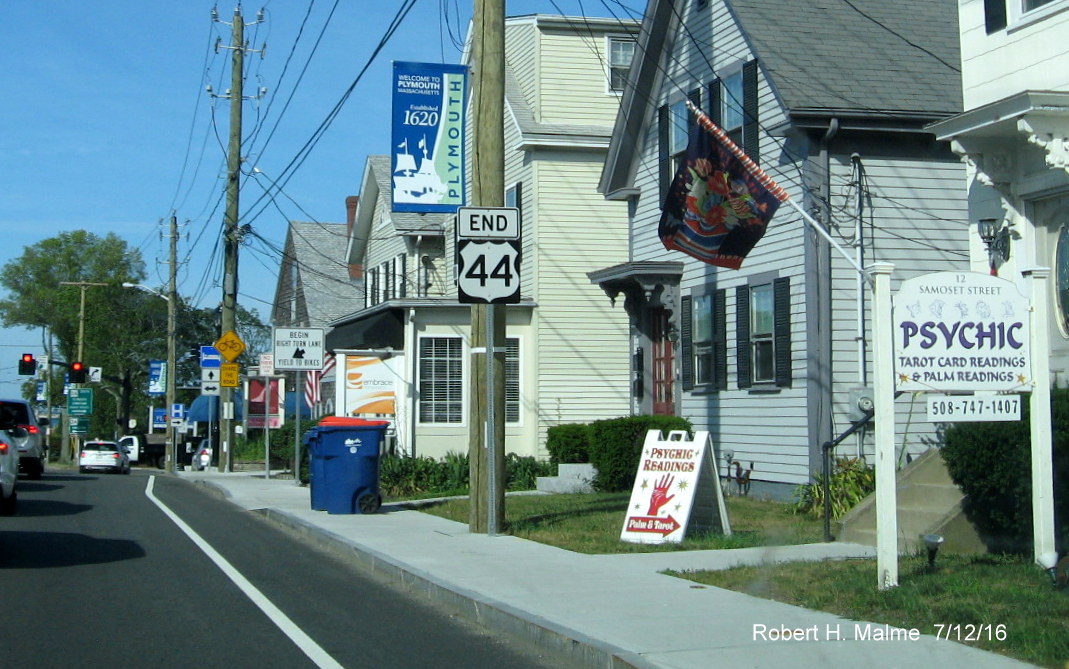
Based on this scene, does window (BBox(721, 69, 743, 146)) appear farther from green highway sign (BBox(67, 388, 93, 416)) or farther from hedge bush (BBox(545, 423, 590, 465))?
green highway sign (BBox(67, 388, 93, 416))

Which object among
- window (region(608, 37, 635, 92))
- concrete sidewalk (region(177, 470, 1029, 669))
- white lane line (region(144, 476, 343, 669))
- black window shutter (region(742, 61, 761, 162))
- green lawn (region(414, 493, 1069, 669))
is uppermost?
window (region(608, 37, 635, 92))

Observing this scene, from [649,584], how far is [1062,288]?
536 centimetres

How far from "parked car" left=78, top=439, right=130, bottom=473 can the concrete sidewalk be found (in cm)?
3750

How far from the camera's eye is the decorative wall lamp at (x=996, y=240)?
12.4 m

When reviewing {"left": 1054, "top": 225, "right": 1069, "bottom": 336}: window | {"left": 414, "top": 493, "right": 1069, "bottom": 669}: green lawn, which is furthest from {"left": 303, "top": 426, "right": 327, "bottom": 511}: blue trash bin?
{"left": 1054, "top": 225, "right": 1069, "bottom": 336}: window

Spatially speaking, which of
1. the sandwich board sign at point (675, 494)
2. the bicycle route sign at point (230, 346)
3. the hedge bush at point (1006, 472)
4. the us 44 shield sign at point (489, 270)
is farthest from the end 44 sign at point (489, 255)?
the bicycle route sign at point (230, 346)

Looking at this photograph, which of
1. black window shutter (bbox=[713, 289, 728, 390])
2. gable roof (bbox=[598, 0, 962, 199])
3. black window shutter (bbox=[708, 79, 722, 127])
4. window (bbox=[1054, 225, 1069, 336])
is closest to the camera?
window (bbox=[1054, 225, 1069, 336])

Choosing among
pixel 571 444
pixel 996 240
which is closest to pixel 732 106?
pixel 571 444

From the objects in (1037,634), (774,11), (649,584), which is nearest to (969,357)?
(1037,634)

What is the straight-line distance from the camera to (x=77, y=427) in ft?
260

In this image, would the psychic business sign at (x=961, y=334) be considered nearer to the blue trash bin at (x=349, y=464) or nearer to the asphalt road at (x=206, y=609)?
the asphalt road at (x=206, y=609)

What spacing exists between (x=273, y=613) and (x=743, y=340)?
35.6ft

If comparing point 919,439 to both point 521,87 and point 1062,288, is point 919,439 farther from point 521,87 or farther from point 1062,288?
point 521,87

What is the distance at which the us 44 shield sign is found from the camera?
1359 cm
